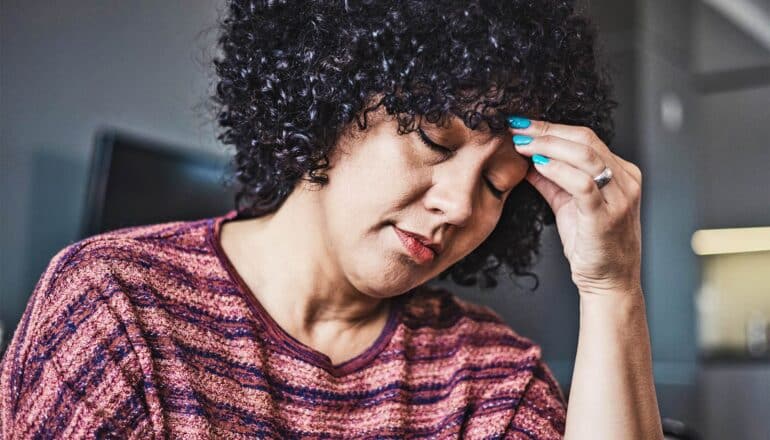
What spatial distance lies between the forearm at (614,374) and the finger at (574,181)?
0.14 m

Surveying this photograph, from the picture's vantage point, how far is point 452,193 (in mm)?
981

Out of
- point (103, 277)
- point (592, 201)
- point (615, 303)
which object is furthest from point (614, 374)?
point (103, 277)

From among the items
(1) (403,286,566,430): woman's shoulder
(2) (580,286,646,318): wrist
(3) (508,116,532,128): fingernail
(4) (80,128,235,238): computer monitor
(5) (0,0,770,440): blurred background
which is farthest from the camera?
(5) (0,0,770,440): blurred background

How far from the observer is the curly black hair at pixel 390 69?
96cm

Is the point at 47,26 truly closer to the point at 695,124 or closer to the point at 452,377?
the point at 452,377

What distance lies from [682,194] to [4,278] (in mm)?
2381

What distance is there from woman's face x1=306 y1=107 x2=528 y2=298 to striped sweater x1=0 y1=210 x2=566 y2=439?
164 mm

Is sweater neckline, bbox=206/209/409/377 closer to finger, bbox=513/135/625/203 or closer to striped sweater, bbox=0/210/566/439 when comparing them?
striped sweater, bbox=0/210/566/439

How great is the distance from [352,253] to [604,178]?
0.33 m

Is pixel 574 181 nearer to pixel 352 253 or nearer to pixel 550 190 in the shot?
pixel 550 190

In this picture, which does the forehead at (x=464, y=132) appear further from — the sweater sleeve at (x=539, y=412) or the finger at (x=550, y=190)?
the sweater sleeve at (x=539, y=412)

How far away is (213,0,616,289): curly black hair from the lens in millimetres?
962

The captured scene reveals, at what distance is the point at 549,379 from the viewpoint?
1.32 meters

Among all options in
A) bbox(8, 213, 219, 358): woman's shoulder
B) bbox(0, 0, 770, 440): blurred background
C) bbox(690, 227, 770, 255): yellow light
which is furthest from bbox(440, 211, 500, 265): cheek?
bbox(690, 227, 770, 255): yellow light
